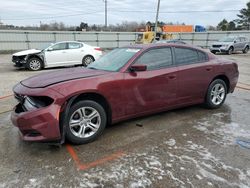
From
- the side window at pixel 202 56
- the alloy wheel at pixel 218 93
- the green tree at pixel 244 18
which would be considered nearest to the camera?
the side window at pixel 202 56

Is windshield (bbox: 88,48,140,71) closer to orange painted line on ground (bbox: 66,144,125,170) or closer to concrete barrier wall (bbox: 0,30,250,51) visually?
orange painted line on ground (bbox: 66,144,125,170)

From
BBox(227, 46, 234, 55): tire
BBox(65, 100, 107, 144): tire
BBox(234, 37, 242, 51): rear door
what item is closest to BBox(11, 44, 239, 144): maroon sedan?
BBox(65, 100, 107, 144): tire

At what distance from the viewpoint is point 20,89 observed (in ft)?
11.3

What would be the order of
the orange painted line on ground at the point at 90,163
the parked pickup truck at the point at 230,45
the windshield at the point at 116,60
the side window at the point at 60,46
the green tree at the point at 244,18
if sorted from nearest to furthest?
1. the orange painted line on ground at the point at 90,163
2. the windshield at the point at 116,60
3. the side window at the point at 60,46
4. the parked pickup truck at the point at 230,45
5. the green tree at the point at 244,18

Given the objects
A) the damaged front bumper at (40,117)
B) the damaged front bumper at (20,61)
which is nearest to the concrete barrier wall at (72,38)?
the damaged front bumper at (20,61)

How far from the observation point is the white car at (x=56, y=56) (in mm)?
11148

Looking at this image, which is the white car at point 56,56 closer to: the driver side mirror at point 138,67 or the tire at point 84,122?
the driver side mirror at point 138,67

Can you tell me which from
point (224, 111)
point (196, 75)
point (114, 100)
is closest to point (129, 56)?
point (114, 100)

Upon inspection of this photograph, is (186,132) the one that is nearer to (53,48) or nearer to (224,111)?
(224,111)

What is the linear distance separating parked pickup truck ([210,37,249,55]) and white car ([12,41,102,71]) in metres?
13.3

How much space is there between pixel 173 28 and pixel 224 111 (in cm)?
3588

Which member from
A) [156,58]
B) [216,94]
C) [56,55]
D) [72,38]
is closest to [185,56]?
[156,58]

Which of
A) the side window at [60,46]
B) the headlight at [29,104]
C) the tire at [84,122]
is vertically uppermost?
the side window at [60,46]

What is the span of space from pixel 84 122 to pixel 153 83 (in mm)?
1415
